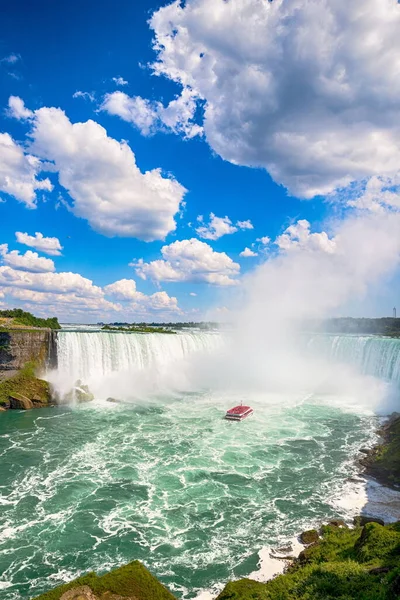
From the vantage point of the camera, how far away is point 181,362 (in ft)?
158

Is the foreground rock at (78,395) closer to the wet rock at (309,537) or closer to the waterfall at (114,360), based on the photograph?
the waterfall at (114,360)

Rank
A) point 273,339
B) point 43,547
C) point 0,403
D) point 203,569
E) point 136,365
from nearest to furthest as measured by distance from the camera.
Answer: point 203,569, point 43,547, point 0,403, point 136,365, point 273,339

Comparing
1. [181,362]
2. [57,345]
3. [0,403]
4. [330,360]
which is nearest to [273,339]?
[330,360]

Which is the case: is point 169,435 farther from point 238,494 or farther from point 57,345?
point 57,345

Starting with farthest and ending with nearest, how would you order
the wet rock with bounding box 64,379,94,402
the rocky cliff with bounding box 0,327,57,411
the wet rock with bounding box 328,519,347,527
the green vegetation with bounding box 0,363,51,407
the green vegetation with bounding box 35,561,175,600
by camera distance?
the wet rock with bounding box 64,379,94,402 → the green vegetation with bounding box 0,363,51,407 → the rocky cliff with bounding box 0,327,57,411 → the wet rock with bounding box 328,519,347,527 → the green vegetation with bounding box 35,561,175,600

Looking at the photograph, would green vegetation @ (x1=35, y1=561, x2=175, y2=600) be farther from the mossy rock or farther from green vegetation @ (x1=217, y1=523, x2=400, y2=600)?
the mossy rock

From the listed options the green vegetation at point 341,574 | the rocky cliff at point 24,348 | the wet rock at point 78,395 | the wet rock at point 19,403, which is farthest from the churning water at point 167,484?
the rocky cliff at point 24,348

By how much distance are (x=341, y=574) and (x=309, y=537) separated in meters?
4.13

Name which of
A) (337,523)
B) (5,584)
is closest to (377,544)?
(337,523)

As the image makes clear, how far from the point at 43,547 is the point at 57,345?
27262 mm

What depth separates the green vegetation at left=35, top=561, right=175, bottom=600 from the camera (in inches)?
316

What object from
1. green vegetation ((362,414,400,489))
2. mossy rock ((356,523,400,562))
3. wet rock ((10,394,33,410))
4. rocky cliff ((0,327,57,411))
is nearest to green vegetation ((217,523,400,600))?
mossy rock ((356,523,400,562))

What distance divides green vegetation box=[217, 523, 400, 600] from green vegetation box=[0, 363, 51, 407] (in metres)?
28.4

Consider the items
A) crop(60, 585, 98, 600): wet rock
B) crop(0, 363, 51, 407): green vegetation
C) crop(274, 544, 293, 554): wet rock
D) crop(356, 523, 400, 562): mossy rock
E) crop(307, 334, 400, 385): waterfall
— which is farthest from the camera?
crop(307, 334, 400, 385): waterfall
